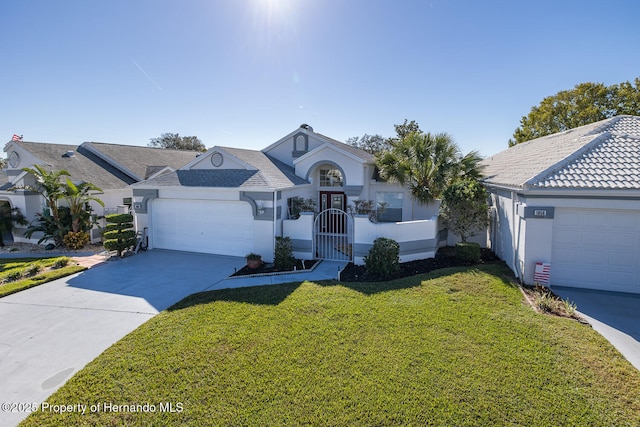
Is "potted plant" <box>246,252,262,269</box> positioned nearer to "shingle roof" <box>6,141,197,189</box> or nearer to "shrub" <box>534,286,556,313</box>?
"shrub" <box>534,286,556,313</box>

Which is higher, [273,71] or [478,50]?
[478,50]

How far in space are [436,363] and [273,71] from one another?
1540 centimetres

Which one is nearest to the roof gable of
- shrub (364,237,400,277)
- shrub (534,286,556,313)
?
shrub (364,237,400,277)

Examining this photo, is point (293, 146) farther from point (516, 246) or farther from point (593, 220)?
point (593, 220)

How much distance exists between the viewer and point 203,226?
1509cm

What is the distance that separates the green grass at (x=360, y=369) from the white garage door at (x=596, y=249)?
9.61ft

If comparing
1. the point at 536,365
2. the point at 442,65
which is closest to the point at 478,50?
the point at 442,65

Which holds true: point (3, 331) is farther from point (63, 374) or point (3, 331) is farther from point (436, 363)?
point (436, 363)

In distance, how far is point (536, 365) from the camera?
5891mm

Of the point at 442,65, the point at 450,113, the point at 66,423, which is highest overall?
the point at 442,65

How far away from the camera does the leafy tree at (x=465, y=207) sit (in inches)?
521

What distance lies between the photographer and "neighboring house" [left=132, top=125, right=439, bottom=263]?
13.3 meters

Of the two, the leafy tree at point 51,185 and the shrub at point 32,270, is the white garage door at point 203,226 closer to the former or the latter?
the shrub at point 32,270

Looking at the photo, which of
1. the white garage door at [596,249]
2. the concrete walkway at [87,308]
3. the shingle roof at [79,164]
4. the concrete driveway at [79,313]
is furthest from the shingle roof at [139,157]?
the white garage door at [596,249]
